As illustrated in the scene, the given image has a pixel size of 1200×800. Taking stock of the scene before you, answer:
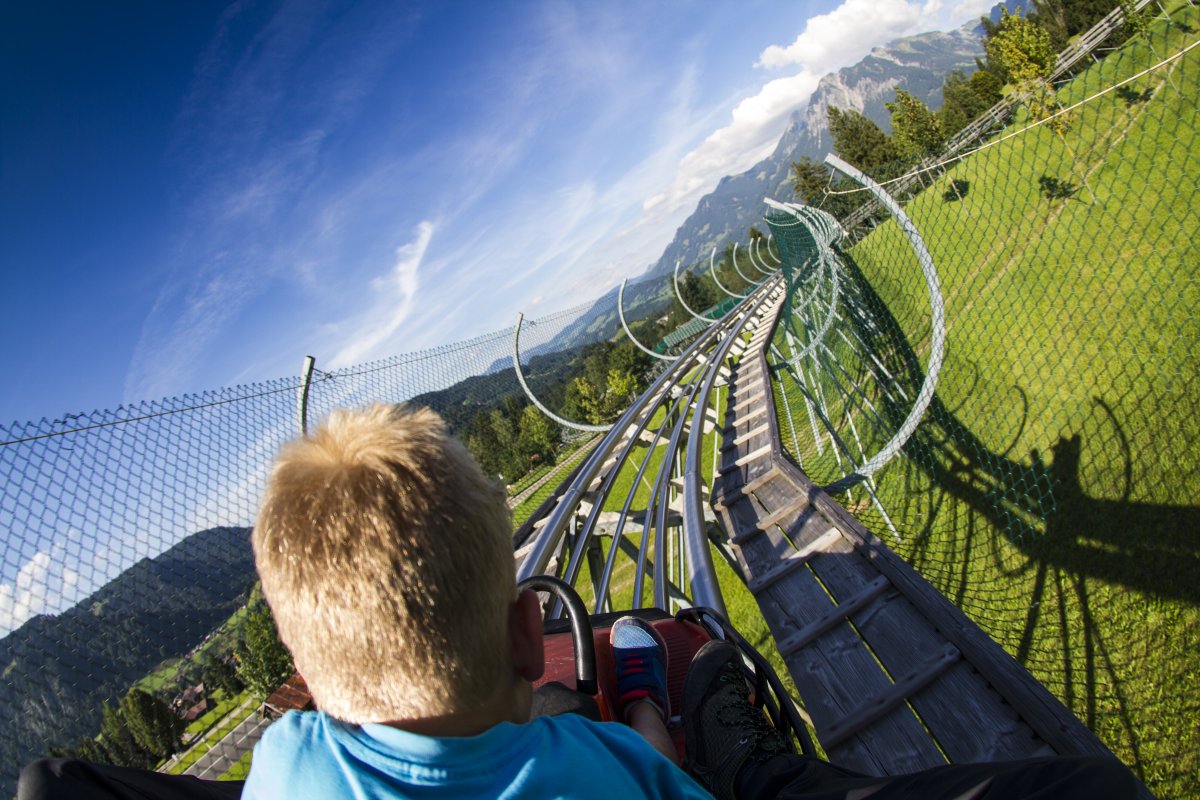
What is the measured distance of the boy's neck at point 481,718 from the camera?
0.83 meters

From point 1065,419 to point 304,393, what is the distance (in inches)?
271

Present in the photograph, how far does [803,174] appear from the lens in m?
50.7

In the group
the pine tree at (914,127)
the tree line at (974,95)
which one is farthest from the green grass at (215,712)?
the pine tree at (914,127)

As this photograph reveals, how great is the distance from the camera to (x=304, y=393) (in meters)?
4.05

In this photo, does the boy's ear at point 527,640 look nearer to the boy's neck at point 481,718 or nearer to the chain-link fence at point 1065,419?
the boy's neck at point 481,718

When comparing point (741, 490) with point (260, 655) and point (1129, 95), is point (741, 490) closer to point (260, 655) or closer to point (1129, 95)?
point (260, 655)

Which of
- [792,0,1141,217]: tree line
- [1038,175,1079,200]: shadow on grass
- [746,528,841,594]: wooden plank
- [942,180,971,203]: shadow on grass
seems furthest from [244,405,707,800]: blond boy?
[792,0,1141,217]: tree line

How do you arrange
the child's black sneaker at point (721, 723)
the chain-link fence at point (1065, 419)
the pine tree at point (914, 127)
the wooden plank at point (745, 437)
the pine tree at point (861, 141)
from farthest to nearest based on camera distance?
the pine tree at point (861, 141), the pine tree at point (914, 127), the wooden plank at point (745, 437), the chain-link fence at point (1065, 419), the child's black sneaker at point (721, 723)

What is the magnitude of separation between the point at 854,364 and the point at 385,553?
375 inches

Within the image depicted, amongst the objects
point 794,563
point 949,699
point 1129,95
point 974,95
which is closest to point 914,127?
point 974,95

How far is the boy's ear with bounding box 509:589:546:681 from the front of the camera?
97 cm

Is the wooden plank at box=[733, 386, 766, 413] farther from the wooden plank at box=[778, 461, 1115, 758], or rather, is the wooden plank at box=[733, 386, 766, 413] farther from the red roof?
the red roof

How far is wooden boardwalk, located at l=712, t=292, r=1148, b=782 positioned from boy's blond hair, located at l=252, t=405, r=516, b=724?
141 cm

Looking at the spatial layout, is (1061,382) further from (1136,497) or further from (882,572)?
(882,572)
